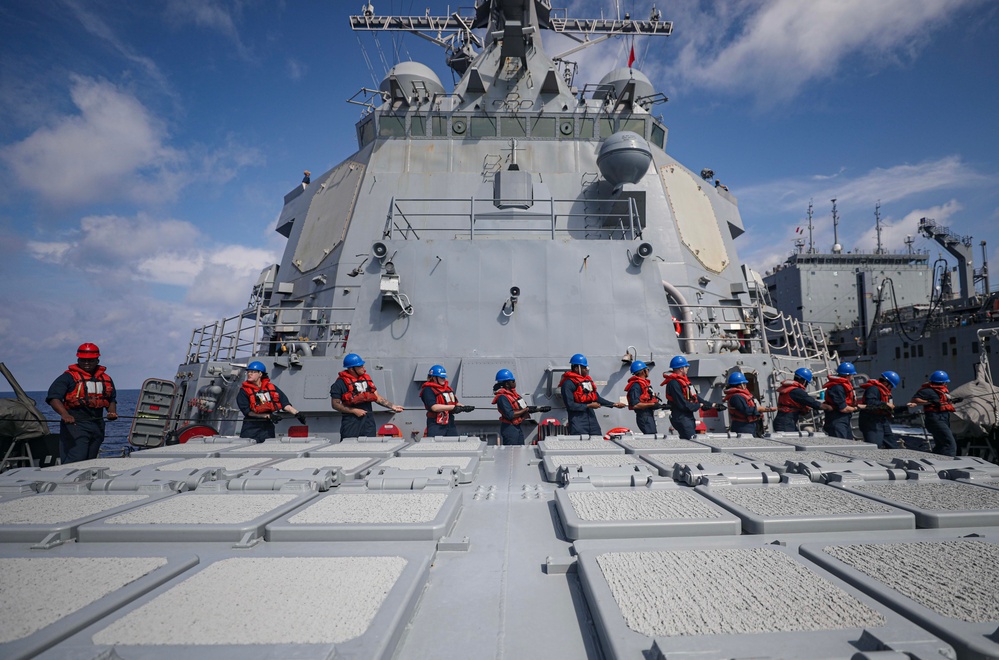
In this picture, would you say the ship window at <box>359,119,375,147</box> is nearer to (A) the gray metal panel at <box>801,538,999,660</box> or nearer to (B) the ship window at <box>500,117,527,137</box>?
(B) the ship window at <box>500,117,527,137</box>

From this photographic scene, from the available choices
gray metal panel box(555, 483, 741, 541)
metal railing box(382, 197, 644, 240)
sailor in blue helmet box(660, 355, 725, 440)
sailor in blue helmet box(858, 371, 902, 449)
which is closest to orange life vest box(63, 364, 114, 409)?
metal railing box(382, 197, 644, 240)

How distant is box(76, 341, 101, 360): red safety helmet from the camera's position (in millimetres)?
5070

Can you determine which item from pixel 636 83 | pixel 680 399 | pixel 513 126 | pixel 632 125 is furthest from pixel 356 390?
pixel 636 83

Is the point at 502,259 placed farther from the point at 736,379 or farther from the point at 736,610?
the point at 736,610

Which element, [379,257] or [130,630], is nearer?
[130,630]

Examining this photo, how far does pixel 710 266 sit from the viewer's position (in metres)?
9.55

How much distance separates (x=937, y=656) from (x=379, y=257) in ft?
21.8

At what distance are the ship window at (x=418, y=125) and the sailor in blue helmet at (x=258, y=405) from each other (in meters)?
6.49

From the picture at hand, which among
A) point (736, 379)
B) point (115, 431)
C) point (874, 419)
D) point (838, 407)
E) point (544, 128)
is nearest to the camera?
point (736, 379)

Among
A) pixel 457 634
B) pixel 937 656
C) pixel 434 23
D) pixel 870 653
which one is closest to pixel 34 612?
pixel 457 634

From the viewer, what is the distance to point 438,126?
403 inches

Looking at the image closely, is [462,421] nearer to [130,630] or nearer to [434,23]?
[130,630]

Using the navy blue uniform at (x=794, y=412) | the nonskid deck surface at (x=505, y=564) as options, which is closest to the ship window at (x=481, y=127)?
the navy blue uniform at (x=794, y=412)

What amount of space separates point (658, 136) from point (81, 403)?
11.1 metres
